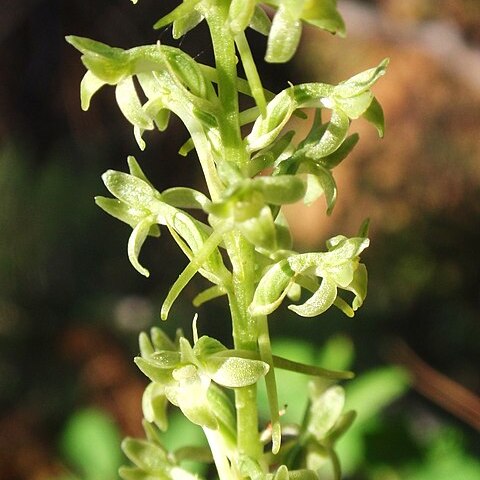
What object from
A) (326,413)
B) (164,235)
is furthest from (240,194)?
(164,235)

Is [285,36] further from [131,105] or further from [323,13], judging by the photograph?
[131,105]

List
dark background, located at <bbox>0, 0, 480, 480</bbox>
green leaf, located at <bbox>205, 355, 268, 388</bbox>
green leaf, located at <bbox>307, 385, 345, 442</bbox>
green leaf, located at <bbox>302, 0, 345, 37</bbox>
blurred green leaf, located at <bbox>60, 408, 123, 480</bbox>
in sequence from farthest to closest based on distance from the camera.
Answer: dark background, located at <bbox>0, 0, 480, 480</bbox>, blurred green leaf, located at <bbox>60, 408, 123, 480</bbox>, green leaf, located at <bbox>307, 385, 345, 442</bbox>, green leaf, located at <bbox>205, 355, 268, 388</bbox>, green leaf, located at <bbox>302, 0, 345, 37</bbox>

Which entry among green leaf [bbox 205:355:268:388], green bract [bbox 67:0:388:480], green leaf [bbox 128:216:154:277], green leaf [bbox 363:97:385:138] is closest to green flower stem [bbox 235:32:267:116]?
green bract [bbox 67:0:388:480]

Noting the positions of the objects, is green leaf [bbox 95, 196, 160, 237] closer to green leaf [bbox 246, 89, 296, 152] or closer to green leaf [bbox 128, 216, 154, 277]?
green leaf [bbox 128, 216, 154, 277]

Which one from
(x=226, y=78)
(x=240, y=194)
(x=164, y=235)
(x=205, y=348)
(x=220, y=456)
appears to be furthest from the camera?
(x=164, y=235)

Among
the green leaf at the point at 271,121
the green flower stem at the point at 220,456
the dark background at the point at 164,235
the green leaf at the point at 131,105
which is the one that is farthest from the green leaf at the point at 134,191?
the dark background at the point at 164,235

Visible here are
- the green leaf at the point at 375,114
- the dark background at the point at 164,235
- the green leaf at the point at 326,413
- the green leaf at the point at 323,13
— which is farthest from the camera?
the dark background at the point at 164,235

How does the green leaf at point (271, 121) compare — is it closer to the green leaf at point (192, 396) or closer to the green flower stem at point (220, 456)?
the green leaf at point (192, 396)

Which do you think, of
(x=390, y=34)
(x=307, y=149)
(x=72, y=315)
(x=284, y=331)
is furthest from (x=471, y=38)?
(x=307, y=149)
